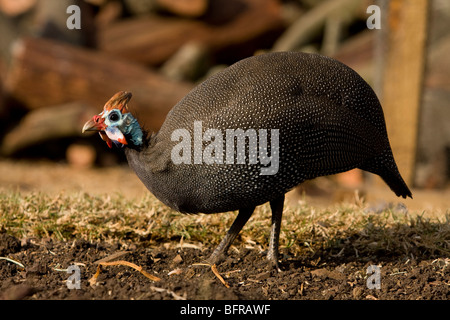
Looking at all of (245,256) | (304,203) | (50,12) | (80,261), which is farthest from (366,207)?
(50,12)

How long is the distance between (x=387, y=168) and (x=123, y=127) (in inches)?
53.3

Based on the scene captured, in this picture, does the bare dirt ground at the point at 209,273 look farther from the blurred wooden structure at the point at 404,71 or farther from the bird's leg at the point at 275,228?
the blurred wooden structure at the point at 404,71

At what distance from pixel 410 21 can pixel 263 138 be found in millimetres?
3069

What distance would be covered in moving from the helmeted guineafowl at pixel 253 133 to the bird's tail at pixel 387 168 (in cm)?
10

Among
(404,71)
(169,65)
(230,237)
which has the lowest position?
(230,237)

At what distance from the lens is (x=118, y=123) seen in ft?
9.66

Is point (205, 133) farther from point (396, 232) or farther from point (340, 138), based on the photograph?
point (396, 232)

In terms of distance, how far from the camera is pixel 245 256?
11.0 feet

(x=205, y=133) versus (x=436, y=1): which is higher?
(x=436, y=1)

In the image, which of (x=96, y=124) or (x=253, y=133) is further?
(x=96, y=124)

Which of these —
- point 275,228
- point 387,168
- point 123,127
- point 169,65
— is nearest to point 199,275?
point 275,228

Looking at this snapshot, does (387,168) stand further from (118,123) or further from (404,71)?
(404,71)

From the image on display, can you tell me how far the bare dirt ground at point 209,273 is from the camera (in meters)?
2.65

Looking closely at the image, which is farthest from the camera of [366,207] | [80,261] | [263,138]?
[366,207]
